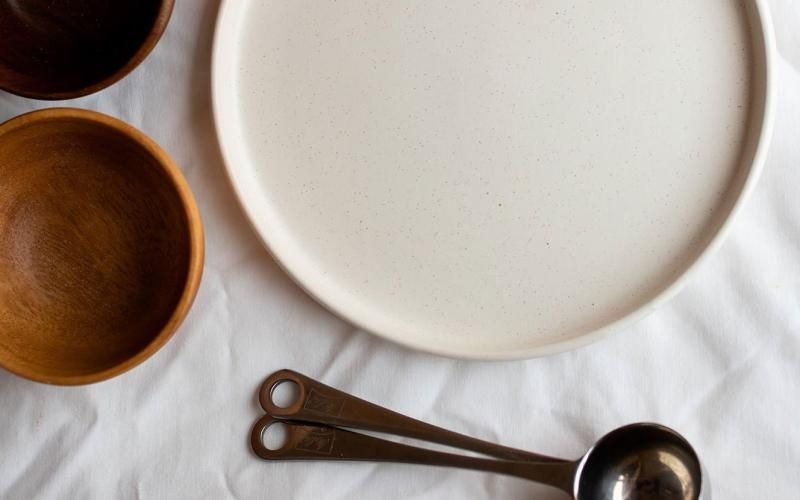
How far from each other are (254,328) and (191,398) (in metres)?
0.08

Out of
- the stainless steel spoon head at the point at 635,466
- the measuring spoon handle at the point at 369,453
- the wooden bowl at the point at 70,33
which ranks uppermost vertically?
the wooden bowl at the point at 70,33

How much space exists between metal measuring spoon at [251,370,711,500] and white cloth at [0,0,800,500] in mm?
18

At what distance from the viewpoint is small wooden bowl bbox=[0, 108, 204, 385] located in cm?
69

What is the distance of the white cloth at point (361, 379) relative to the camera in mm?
692

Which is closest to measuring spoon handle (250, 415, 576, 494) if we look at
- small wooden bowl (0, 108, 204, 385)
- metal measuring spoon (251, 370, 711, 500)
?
metal measuring spoon (251, 370, 711, 500)

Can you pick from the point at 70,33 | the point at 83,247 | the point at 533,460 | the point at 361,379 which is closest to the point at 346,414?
the point at 361,379

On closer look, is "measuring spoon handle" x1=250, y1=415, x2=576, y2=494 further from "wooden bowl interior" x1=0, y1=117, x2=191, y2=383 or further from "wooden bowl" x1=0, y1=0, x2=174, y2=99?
"wooden bowl" x1=0, y1=0, x2=174, y2=99

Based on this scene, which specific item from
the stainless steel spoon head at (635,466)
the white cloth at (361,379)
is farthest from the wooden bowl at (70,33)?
the stainless steel spoon head at (635,466)

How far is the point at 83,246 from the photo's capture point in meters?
0.71

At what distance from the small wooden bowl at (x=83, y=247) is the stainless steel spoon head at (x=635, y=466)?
0.36 meters

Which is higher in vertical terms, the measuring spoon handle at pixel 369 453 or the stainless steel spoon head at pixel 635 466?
the stainless steel spoon head at pixel 635 466

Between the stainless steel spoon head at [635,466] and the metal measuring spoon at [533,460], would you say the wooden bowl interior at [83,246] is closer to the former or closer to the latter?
the metal measuring spoon at [533,460]

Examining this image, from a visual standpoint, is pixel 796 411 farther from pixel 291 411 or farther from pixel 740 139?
pixel 291 411

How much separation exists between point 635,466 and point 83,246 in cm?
48
